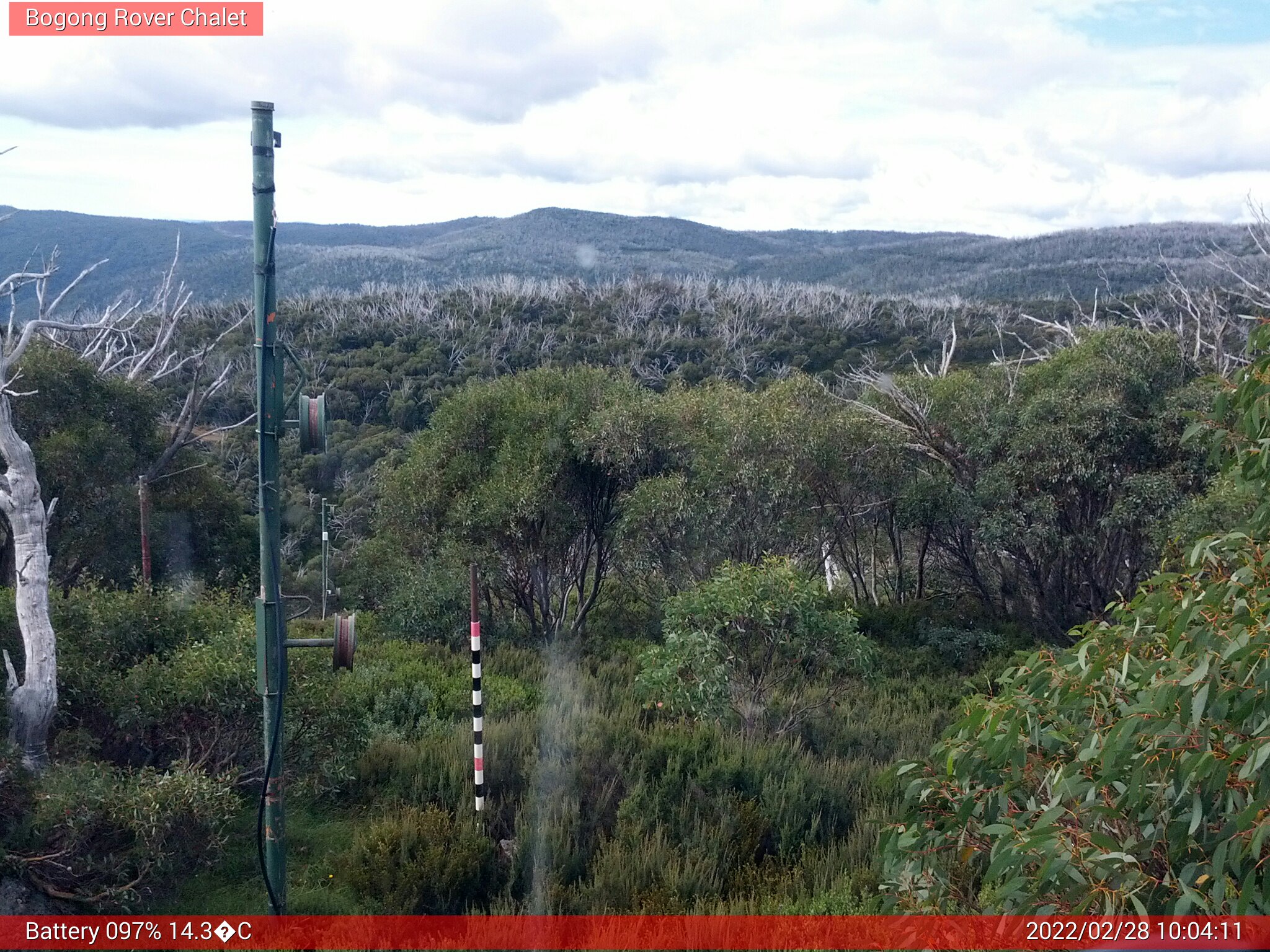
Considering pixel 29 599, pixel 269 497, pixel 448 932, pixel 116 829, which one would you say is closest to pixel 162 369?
pixel 29 599

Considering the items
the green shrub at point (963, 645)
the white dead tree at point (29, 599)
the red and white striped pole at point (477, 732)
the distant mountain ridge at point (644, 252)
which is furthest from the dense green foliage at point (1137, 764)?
the distant mountain ridge at point (644, 252)

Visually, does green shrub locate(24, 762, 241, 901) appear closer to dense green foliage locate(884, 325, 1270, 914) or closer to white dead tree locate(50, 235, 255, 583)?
dense green foliage locate(884, 325, 1270, 914)

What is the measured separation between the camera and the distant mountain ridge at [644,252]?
53.5 metres

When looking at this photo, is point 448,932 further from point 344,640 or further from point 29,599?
point 29,599

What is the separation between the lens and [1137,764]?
2.82 metres

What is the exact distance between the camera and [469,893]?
593cm

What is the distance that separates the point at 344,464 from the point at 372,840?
18893mm

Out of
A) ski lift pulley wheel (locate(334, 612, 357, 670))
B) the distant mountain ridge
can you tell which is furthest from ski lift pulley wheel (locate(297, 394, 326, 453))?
the distant mountain ridge

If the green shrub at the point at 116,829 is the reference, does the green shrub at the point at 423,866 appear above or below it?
below

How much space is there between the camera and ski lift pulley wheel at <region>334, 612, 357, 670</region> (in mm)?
4855

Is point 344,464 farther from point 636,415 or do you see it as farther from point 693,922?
point 693,922

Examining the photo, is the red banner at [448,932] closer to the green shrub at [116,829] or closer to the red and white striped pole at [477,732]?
the green shrub at [116,829]

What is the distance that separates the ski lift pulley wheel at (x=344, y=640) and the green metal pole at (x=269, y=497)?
1.02ft

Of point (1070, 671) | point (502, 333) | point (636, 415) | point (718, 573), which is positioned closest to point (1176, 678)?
point (1070, 671)
